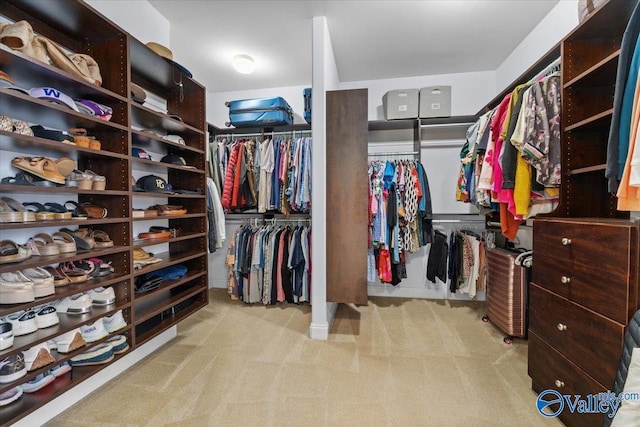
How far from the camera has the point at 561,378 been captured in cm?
126

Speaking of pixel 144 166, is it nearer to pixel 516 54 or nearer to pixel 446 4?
pixel 446 4

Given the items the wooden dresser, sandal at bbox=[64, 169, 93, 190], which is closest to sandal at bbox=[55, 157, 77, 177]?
sandal at bbox=[64, 169, 93, 190]

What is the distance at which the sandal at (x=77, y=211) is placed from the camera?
50.4 inches

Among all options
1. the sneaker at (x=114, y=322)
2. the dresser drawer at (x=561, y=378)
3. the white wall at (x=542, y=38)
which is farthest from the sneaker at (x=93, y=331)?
the white wall at (x=542, y=38)

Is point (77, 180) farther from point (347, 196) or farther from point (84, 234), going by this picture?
point (347, 196)

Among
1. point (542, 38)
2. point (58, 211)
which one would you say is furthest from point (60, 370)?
point (542, 38)

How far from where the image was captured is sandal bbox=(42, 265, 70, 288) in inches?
47.6

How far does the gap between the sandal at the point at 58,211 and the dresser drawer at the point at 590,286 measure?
2375 mm

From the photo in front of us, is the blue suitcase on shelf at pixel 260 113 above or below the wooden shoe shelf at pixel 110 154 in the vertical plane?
above

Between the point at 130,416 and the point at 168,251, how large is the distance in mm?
1127

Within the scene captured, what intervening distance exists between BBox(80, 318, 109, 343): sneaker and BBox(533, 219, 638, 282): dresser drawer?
7.69 ft

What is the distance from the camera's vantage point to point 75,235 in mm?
1313

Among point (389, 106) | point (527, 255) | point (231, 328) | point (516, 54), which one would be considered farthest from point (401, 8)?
point (231, 328)
